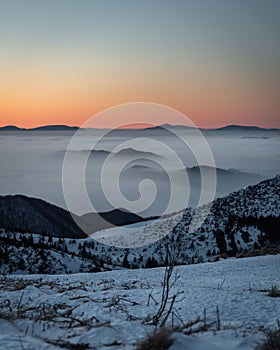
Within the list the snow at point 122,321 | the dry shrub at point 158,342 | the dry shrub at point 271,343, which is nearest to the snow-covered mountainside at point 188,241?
the snow at point 122,321

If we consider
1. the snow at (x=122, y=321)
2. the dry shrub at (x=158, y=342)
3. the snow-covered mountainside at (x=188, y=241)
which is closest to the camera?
the dry shrub at (x=158, y=342)

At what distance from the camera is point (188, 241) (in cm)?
12662

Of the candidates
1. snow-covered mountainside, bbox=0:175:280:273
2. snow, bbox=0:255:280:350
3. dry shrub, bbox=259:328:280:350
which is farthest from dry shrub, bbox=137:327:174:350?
snow-covered mountainside, bbox=0:175:280:273

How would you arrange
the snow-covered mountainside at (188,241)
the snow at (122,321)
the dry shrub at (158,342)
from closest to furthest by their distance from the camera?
the dry shrub at (158,342), the snow at (122,321), the snow-covered mountainside at (188,241)

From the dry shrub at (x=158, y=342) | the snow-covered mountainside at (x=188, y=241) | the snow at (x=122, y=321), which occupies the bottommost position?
the snow-covered mountainside at (x=188, y=241)

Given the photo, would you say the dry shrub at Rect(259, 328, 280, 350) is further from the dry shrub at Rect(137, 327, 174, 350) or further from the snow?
the dry shrub at Rect(137, 327, 174, 350)

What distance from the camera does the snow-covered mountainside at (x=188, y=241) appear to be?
78.6 meters

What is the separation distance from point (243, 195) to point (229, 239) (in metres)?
49.7

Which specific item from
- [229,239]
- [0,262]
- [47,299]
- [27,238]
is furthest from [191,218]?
[47,299]

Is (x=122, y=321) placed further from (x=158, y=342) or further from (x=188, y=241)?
Result: (x=188, y=241)

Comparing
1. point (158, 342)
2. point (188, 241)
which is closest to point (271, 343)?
point (158, 342)

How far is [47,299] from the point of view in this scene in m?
7.41

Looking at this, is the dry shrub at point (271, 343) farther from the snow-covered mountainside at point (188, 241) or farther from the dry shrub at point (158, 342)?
the snow-covered mountainside at point (188, 241)

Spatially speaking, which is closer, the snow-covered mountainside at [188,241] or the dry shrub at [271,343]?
the dry shrub at [271,343]
